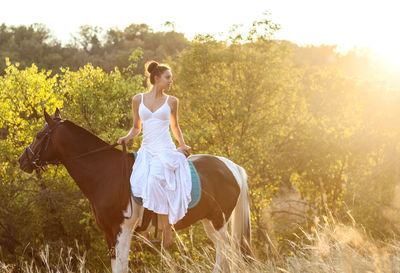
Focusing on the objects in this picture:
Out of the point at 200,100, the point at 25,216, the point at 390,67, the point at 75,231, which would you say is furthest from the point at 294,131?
the point at 390,67

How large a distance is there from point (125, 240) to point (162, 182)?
0.99m

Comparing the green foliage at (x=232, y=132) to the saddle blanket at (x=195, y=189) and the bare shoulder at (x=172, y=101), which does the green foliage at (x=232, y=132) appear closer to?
the saddle blanket at (x=195, y=189)

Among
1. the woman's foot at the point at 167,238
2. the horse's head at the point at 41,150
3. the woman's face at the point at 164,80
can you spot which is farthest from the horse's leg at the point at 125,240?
the woman's face at the point at 164,80

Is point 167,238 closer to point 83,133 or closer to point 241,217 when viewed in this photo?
point 241,217

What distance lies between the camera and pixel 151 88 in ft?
19.8

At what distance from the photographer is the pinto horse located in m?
5.96

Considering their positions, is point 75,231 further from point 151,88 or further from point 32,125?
point 151,88

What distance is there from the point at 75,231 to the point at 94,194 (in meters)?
14.8

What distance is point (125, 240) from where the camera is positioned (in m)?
5.88

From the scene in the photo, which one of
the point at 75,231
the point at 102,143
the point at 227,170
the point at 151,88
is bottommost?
the point at 75,231

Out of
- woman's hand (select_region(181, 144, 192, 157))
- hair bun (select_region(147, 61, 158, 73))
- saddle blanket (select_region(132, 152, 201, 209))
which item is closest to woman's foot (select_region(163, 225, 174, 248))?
saddle blanket (select_region(132, 152, 201, 209))

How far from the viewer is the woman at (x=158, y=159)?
5.91 meters

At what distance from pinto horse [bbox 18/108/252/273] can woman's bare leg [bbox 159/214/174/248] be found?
1.14 ft

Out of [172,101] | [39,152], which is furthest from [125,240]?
[172,101]
